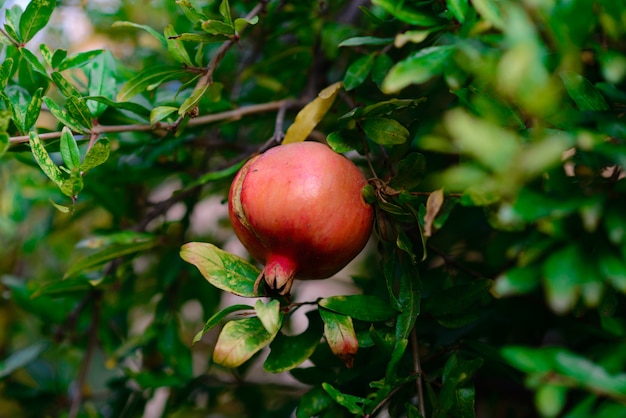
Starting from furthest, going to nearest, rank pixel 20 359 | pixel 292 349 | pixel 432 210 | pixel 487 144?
pixel 20 359 → pixel 292 349 → pixel 432 210 → pixel 487 144

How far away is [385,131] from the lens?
19.7 inches

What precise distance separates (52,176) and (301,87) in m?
0.46

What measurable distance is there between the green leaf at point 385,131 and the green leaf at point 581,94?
130 mm

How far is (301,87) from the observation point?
0.86 m

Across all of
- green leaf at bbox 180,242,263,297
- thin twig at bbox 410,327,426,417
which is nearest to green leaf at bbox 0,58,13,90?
green leaf at bbox 180,242,263,297

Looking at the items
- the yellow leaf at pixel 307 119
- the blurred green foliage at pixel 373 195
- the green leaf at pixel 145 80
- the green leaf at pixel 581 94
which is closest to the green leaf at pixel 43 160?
the blurred green foliage at pixel 373 195

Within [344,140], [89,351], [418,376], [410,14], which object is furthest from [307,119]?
[89,351]

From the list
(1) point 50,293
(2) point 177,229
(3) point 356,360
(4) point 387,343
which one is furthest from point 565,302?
(2) point 177,229

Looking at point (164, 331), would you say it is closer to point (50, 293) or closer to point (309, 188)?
point (50, 293)

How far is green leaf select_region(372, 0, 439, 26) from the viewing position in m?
0.42

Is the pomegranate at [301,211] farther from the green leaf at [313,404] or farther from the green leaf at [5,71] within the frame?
the green leaf at [5,71]

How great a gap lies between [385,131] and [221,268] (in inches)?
7.3

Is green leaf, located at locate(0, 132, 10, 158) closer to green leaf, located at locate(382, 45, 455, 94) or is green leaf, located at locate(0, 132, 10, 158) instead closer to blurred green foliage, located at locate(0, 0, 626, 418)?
blurred green foliage, located at locate(0, 0, 626, 418)

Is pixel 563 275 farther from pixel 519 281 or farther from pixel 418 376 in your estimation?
pixel 418 376
